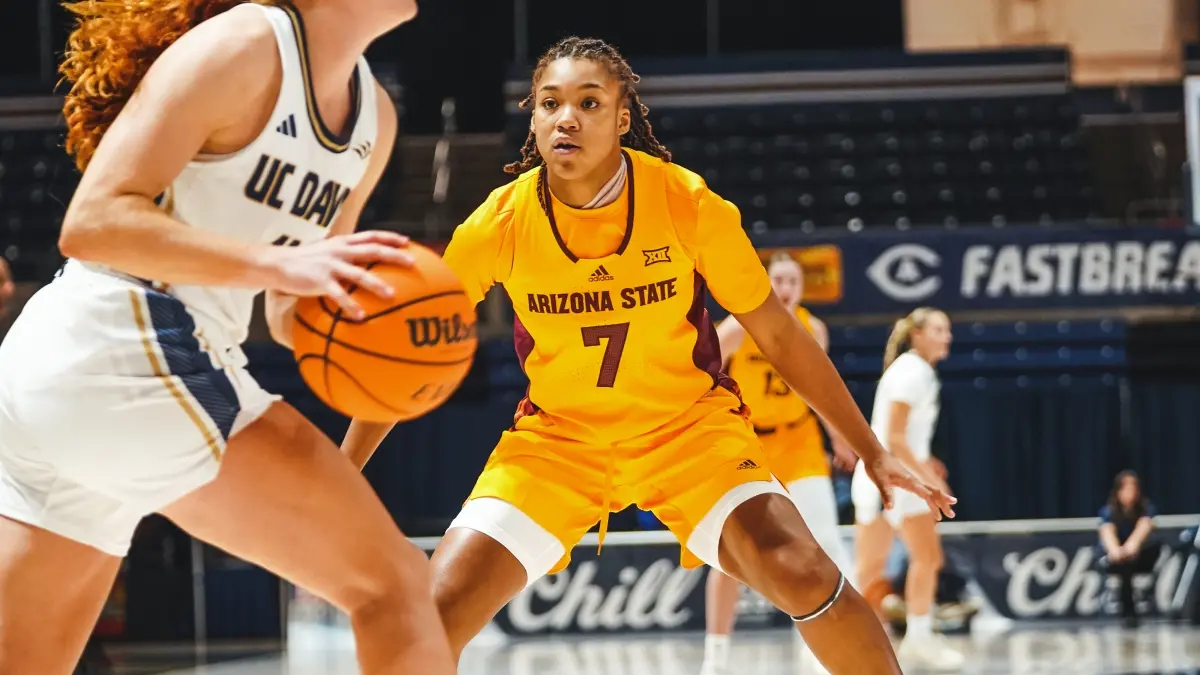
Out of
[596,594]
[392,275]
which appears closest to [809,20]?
[596,594]

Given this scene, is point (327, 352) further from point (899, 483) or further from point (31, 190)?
point (31, 190)

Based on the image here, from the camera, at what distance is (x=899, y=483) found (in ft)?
10.7

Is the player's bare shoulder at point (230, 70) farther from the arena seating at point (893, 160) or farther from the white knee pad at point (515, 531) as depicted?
the arena seating at point (893, 160)

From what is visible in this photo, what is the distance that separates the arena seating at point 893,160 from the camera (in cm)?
1203

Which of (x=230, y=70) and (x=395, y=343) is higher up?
(x=230, y=70)

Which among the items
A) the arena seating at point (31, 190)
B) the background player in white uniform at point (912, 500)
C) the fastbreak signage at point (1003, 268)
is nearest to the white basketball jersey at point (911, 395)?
the background player in white uniform at point (912, 500)

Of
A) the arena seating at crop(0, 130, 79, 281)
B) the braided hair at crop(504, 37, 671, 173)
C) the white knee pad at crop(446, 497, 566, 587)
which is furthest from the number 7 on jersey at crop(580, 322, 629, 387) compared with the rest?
the arena seating at crop(0, 130, 79, 281)

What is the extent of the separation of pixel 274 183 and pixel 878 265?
28.0 feet

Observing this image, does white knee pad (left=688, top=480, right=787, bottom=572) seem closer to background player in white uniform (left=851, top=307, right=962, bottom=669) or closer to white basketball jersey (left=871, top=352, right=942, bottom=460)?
background player in white uniform (left=851, top=307, right=962, bottom=669)

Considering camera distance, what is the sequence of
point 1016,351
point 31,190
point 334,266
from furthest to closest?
point 31,190 → point 1016,351 → point 334,266

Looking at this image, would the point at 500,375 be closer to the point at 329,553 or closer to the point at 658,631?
the point at 658,631

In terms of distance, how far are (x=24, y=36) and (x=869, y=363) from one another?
31.2 ft

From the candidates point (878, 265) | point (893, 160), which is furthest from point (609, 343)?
point (893, 160)

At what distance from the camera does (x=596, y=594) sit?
345 inches
